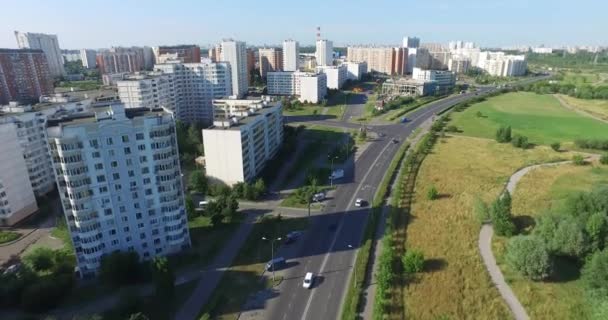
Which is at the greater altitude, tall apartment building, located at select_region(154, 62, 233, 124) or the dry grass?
tall apartment building, located at select_region(154, 62, 233, 124)

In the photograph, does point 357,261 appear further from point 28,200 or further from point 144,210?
point 28,200

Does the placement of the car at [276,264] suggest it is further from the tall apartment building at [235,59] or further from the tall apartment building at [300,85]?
the tall apartment building at [300,85]

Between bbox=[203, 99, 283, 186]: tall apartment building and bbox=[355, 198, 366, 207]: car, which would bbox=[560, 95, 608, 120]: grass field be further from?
bbox=[203, 99, 283, 186]: tall apartment building

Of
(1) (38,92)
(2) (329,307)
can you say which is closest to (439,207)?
(2) (329,307)

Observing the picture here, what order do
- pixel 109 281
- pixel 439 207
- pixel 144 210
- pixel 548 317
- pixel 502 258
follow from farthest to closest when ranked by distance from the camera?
pixel 439 207 → pixel 502 258 → pixel 144 210 → pixel 109 281 → pixel 548 317

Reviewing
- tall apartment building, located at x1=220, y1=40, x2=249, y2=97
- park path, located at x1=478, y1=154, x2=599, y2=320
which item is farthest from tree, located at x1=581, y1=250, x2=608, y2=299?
tall apartment building, located at x1=220, y1=40, x2=249, y2=97

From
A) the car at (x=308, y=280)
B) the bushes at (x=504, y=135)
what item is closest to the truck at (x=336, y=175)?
the car at (x=308, y=280)

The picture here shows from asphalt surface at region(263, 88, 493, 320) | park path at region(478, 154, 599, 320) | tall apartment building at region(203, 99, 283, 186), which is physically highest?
tall apartment building at region(203, 99, 283, 186)

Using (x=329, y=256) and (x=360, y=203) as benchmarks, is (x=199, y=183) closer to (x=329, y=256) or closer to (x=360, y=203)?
(x=360, y=203)
